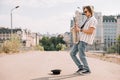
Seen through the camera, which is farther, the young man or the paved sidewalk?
the young man

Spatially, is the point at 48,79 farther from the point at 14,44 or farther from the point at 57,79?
the point at 14,44

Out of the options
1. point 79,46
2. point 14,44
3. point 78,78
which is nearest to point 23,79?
point 78,78

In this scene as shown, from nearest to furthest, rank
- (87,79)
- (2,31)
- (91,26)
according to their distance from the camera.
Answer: (87,79)
(91,26)
(2,31)

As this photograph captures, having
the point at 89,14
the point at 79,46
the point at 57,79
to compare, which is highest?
the point at 89,14

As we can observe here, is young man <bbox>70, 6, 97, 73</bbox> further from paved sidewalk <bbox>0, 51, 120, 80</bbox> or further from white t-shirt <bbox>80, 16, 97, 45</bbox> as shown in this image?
paved sidewalk <bbox>0, 51, 120, 80</bbox>

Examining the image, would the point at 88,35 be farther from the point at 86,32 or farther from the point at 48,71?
the point at 48,71

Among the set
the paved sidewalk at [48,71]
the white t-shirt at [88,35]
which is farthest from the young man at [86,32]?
the paved sidewalk at [48,71]

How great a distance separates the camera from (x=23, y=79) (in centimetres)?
868

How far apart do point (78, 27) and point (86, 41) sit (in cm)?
46

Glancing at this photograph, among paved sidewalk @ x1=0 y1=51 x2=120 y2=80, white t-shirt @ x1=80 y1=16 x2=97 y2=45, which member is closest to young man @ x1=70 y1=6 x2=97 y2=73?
white t-shirt @ x1=80 y1=16 x2=97 y2=45

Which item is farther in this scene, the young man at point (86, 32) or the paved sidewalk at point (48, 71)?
the young man at point (86, 32)

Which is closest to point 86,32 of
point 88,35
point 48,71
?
point 88,35

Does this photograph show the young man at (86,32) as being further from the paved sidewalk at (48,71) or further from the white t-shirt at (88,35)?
the paved sidewalk at (48,71)

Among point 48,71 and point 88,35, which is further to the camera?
point 48,71
